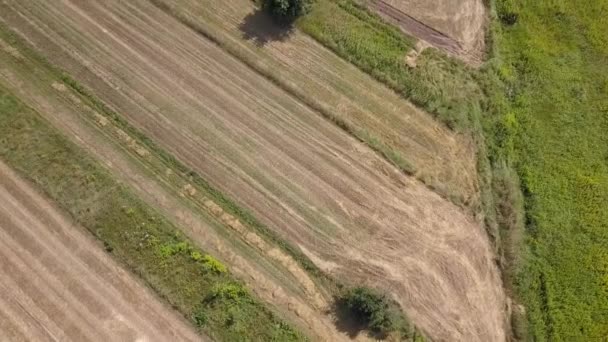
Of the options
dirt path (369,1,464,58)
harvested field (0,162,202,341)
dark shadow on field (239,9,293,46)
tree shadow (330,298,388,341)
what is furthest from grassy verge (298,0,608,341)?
harvested field (0,162,202,341)

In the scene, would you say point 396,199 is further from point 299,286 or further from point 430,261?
point 299,286

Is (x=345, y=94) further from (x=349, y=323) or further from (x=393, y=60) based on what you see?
(x=349, y=323)

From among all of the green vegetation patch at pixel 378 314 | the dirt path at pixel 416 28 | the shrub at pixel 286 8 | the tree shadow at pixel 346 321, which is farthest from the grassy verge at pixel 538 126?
the tree shadow at pixel 346 321

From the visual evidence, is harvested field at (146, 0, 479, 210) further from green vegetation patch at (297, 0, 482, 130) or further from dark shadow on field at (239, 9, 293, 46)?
green vegetation patch at (297, 0, 482, 130)

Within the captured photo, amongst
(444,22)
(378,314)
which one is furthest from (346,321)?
(444,22)

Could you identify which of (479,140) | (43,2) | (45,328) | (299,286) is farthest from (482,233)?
(43,2)

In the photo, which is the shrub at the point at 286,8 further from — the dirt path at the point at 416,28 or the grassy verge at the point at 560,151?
the grassy verge at the point at 560,151
